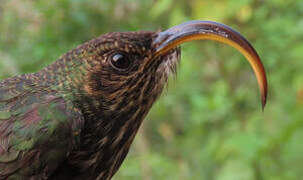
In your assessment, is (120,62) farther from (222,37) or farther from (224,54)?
(224,54)

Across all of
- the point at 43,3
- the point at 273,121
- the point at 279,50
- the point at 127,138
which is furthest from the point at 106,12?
the point at 127,138

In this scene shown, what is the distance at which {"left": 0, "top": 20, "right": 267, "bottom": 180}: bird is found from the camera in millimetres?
1849

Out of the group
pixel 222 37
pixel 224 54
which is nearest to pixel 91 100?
pixel 222 37

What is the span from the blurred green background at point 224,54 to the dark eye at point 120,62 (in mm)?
1469

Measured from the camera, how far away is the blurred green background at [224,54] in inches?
143

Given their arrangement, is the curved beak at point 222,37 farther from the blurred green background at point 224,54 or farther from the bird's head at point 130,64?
the blurred green background at point 224,54

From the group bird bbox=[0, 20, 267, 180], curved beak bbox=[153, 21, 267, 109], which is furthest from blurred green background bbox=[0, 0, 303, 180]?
curved beak bbox=[153, 21, 267, 109]

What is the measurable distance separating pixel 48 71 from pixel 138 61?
1.53ft

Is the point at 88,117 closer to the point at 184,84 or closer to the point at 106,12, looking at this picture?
the point at 106,12

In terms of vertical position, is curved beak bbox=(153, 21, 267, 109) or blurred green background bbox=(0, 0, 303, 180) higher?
blurred green background bbox=(0, 0, 303, 180)

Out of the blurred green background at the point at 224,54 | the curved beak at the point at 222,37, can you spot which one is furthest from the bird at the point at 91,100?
the blurred green background at the point at 224,54

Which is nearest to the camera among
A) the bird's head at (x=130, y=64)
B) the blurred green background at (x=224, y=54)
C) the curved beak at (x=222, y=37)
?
the curved beak at (x=222, y=37)

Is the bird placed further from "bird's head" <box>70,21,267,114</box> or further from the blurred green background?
the blurred green background

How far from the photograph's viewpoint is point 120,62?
198 centimetres
